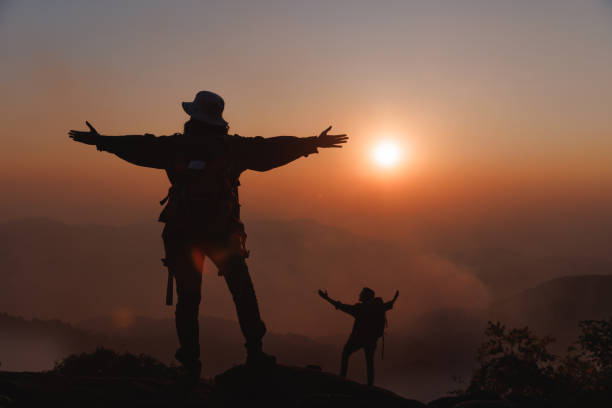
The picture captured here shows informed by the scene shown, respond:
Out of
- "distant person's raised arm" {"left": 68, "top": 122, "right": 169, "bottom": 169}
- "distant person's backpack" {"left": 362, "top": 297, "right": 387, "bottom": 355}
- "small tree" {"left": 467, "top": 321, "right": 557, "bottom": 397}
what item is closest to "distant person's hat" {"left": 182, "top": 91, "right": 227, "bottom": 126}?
"distant person's raised arm" {"left": 68, "top": 122, "right": 169, "bottom": 169}

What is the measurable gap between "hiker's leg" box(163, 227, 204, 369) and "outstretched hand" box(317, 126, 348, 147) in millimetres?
2540

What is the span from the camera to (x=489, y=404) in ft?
30.5

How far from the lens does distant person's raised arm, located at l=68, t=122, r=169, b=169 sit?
8.40 m

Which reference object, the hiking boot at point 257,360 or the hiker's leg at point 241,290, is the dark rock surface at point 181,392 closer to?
the hiking boot at point 257,360

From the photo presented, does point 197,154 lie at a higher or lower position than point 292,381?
higher

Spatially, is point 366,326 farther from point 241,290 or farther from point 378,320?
point 241,290

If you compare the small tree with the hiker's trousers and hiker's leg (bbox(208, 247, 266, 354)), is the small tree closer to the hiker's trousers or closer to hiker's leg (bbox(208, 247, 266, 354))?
hiker's leg (bbox(208, 247, 266, 354))

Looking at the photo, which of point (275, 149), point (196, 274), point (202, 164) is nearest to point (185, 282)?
point (196, 274)

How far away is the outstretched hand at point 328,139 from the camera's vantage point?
29.7ft

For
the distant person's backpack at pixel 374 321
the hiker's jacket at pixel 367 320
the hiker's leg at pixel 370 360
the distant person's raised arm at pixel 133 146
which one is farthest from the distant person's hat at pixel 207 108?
the hiker's leg at pixel 370 360

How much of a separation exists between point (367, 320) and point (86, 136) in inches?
301

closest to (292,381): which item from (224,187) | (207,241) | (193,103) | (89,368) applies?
(207,241)

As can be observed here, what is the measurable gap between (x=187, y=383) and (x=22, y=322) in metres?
Answer: 194

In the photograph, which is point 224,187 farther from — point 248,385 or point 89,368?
point 89,368
